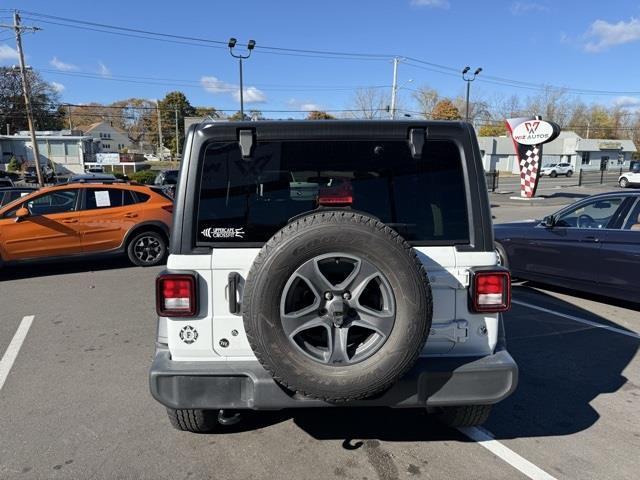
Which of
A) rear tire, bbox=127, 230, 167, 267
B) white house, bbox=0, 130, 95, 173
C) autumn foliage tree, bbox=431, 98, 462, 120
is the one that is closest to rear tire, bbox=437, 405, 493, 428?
rear tire, bbox=127, 230, 167, 267

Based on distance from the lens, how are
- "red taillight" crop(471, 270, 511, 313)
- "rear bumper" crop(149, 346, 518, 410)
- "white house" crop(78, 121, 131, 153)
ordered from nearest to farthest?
1. "rear bumper" crop(149, 346, 518, 410)
2. "red taillight" crop(471, 270, 511, 313)
3. "white house" crop(78, 121, 131, 153)

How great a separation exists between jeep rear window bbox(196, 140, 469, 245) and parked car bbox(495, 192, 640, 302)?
335cm

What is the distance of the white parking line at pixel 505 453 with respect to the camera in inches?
108

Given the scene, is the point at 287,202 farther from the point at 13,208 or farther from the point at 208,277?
the point at 13,208

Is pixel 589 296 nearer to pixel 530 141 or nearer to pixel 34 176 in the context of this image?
pixel 530 141

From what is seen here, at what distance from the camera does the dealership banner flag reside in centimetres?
2202

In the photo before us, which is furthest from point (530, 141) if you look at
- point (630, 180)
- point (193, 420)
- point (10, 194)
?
point (193, 420)

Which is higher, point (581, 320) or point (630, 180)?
point (630, 180)

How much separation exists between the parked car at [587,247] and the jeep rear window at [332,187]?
3355mm

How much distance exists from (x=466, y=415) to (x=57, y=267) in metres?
8.58

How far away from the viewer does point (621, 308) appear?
620cm

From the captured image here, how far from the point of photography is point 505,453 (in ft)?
9.68

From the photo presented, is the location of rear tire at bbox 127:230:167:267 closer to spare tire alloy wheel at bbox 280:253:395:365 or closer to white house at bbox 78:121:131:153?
spare tire alloy wheel at bbox 280:253:395:365

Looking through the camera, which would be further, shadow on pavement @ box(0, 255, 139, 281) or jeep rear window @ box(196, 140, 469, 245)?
shadow on pavement @ box(0, 255, 139, 281)
